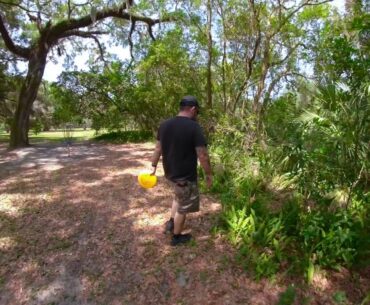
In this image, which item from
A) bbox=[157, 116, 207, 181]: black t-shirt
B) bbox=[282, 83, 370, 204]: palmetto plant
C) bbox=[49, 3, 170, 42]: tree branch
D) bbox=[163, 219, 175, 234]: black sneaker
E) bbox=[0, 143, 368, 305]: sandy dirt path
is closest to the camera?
bbox=[0, 143, 368, 305]: sandy dirt path

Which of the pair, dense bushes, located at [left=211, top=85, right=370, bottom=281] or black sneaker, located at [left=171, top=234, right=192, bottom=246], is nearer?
dense bushes, located at [left=211, top=85, right=370, bottom=281]

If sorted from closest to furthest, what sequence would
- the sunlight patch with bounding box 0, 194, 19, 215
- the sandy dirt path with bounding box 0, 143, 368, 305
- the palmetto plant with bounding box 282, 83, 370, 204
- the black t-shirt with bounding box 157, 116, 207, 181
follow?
the sandy dirt path with bounding box 0, 143, 368, 305 → the black t-shirt with bounding box 157, 116, 207, 181 → the palmetto plant with bounding box 282, 83, 370, 204 → the sunlight patch with bounding box 0, 194, 19, 215

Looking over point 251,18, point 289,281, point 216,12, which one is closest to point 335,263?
point 289,281

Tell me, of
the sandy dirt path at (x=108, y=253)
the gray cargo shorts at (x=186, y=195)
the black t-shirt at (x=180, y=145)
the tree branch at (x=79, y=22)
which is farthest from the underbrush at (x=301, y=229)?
the tree branch at (x=79, y=22)

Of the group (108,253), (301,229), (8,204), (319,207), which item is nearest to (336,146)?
(319,207)

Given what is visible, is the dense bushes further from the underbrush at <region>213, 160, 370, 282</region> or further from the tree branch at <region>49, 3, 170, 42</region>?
the tree branch at <region>49, 3, 170, 42</region>

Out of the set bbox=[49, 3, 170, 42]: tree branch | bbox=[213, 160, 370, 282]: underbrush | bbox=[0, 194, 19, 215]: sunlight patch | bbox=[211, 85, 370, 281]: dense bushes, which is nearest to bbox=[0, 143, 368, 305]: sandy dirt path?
bbox=[0, 194, 19, 215]: sunlight patch

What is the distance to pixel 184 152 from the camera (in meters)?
3.85

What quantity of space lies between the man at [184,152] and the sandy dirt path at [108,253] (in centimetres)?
61

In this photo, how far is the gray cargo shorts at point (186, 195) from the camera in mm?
3939

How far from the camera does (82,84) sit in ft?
49.5

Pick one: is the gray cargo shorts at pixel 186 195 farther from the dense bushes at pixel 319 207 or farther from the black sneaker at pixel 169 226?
the dense bushes at pixel 319 207

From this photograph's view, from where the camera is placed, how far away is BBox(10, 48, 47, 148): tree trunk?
39.8 feet

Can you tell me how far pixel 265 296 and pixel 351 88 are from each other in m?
2.52
